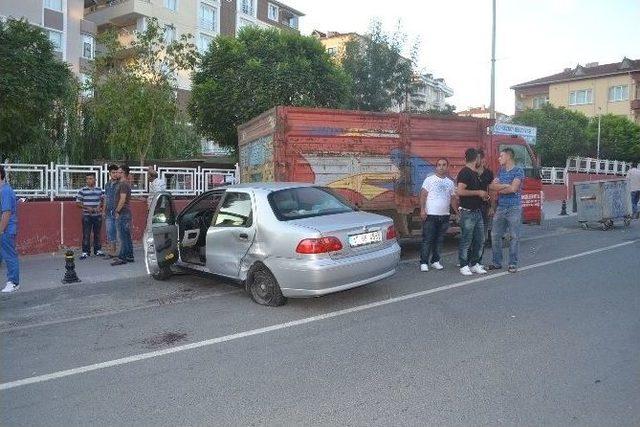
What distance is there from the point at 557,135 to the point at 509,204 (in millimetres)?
32452

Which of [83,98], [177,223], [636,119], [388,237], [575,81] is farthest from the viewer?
[575,81]

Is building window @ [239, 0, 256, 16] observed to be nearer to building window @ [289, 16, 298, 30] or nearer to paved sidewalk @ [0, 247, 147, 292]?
building window @ [289, 16, 298, 30]

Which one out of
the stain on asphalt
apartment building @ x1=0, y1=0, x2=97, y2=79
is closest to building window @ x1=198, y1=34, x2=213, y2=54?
apartment building @ x1=0, y1=0, x2=97, y2=79

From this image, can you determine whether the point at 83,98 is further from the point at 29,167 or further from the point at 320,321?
the point at 320,321

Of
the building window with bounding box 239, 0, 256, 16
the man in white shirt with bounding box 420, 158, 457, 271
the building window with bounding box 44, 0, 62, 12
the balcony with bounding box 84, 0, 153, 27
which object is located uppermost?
the building window with bounding box 239, 0, 256, 16

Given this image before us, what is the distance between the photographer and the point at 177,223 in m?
7.47

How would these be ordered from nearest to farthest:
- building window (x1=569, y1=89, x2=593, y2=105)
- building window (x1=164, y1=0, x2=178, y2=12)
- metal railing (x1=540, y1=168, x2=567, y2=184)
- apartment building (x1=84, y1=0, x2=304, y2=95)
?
metal railing (x1=540, y1=168, x2=567, y2=184)
apartment building (x1=84, y1=0, x2=304, y2=95)
building window (x1=164, y1=0, x2=178, y2=12)
building window (x1=569, y1=89, x2=593, y2=105)

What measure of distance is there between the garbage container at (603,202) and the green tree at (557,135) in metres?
23.1

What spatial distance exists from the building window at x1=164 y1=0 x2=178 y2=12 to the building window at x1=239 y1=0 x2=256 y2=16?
7192 millimetres

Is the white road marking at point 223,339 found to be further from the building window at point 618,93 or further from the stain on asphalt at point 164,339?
the building window at point 618,93

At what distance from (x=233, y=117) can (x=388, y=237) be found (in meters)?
14.4

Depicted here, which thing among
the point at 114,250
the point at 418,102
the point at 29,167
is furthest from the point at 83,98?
the point at 418,102

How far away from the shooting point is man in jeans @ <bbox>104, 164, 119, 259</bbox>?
9.58 m

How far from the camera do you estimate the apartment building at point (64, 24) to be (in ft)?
100
